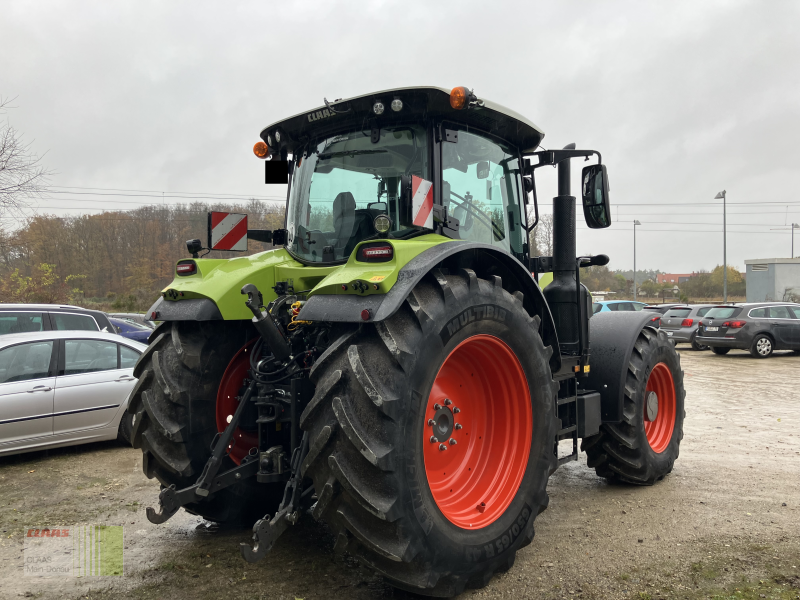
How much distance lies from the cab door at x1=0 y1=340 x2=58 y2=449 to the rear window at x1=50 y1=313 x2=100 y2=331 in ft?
11.3

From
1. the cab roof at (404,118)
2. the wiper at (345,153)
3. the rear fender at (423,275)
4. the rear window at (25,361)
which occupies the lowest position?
the rear window at (25,361)

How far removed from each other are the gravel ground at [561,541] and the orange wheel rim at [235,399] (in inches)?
24.1

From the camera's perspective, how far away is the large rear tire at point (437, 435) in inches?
107

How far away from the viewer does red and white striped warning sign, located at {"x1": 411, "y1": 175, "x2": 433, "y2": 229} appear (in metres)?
3.35

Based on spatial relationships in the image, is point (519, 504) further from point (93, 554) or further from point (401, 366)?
point (93, 554)

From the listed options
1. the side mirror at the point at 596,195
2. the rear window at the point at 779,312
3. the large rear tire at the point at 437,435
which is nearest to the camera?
the large rear tire at the point at 437,435

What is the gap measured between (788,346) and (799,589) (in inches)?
651

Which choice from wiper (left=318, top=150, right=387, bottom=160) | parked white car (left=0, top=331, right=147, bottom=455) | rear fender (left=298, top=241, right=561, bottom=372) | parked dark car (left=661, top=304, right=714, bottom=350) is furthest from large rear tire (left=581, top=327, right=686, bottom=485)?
parked dark car (left=661, top=304, right=714, bottom=350)

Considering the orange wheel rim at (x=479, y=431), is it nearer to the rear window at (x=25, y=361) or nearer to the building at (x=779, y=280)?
the rear window at (x=25, y=361)

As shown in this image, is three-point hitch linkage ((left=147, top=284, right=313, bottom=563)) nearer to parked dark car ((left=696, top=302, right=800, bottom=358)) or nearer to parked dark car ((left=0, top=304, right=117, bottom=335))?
parked dark car ((left=0, top=304, right=117, bottom=335))

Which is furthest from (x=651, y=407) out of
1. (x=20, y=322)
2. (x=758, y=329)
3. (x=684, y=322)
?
(x=684, y=322)

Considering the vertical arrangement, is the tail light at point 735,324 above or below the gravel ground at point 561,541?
above

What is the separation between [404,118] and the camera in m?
3.78

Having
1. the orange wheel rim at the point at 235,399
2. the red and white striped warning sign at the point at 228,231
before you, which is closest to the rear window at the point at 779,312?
the red and white striped warning sign at the point at 228,231
